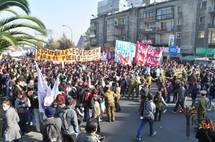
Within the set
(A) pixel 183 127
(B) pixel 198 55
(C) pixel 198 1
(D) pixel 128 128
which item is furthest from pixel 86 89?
(C) pixel 198 1

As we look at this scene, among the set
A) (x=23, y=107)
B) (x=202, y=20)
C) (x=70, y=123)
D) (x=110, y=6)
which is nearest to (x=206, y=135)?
(x=70, y=123)

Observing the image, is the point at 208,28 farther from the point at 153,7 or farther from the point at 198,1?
the point at 153,7

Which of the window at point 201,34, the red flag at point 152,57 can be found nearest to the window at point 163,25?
the window at point 201,34

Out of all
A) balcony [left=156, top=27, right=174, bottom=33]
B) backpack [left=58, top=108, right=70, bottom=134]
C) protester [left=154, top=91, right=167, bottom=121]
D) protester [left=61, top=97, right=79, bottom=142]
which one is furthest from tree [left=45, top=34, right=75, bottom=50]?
backpack [left=58, top=108, right=70, bottom=134]

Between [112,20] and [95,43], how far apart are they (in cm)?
1097

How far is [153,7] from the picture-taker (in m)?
74.4

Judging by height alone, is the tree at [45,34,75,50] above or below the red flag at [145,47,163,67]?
above

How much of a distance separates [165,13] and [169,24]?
199 centimetres

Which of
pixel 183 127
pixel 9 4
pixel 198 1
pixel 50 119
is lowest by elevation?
pixel 183 127

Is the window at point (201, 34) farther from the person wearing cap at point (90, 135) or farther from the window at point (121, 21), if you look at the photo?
the person wearing cap at point (90, 135)

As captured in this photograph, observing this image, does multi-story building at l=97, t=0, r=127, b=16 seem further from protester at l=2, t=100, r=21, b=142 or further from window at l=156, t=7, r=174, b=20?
protester at l=2, t=100, r=21, b=142

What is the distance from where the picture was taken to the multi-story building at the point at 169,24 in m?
60.3

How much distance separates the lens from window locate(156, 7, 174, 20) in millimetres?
69188

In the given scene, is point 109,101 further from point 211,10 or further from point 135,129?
point 211,10
